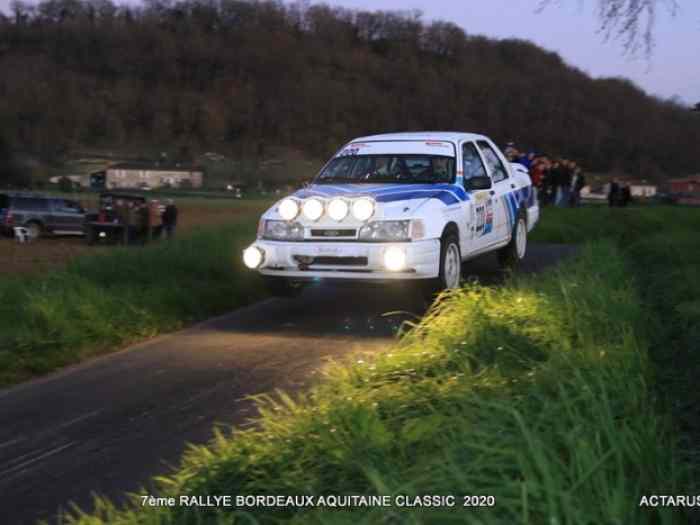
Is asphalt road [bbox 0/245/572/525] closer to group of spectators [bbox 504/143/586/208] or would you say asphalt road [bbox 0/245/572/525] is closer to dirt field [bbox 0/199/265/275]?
dirt field [bbox 0/199/265/275]

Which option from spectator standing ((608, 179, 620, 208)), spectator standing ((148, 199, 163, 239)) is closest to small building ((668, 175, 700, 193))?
spectator standing ((608, 179, 620, 208))

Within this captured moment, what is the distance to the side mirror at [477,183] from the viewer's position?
926 cm

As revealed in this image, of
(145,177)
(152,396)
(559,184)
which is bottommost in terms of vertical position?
(145,177)

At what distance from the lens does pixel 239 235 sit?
39.0 feet

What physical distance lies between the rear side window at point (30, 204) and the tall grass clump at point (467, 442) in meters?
27.4

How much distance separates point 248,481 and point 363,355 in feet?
9.35

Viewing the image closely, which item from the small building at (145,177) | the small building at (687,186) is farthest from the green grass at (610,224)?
the small building at (145,177)

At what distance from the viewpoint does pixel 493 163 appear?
10766 millimetres

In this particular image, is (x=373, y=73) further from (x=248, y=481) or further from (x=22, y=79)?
(x=248, y=481)

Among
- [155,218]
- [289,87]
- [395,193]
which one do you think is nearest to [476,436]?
[395,193]

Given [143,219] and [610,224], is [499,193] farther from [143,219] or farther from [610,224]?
[143,219]

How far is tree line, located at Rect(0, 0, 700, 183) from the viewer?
127 ft

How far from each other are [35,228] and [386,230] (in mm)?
25122

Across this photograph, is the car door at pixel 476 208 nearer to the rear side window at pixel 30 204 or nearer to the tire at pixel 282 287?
the tire at pixel 282 287
